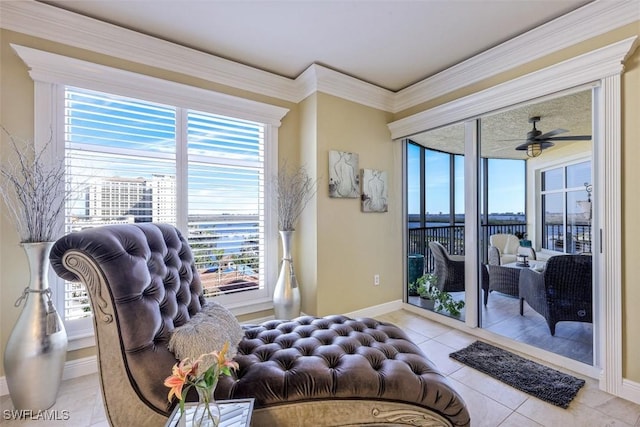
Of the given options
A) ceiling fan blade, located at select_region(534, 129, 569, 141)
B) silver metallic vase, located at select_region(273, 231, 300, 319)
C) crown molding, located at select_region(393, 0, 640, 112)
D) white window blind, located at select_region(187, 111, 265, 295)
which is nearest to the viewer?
crown molding, located at select_region(393, 0, 640, 112)

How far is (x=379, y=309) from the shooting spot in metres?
3.32

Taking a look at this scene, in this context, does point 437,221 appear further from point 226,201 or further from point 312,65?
point 226,201

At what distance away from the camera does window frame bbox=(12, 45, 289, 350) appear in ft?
6.54

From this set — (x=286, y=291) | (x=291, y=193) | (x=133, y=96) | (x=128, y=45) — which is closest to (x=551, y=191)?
(x=291, y=193)

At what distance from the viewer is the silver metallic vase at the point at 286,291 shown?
2.74m

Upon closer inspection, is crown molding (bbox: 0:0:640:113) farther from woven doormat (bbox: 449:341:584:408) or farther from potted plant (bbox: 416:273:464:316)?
woven doormat (bbox: 449:341:584:408)

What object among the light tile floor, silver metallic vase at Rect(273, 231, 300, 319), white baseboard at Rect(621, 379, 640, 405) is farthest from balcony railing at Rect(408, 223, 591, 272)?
silver metallic vase at Rect(273, 231, 300, 319)

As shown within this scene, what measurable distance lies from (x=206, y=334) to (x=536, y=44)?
10.3 feet

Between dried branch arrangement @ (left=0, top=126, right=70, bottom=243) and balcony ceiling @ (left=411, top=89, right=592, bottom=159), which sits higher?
balcony ceiling @ (left=411, top=89, right=592, bottom=159)

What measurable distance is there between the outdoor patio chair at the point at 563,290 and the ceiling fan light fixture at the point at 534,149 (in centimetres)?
91

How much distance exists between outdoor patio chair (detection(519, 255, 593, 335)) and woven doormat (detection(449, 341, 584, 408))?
409mm

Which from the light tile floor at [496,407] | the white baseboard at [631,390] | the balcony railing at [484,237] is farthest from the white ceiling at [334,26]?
the light tile floor at [496,407]

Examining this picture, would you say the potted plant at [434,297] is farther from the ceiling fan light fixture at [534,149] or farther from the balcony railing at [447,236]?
the ceiling fan light fixture at [534,149]

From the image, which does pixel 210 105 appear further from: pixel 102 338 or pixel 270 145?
pixel 102 338
